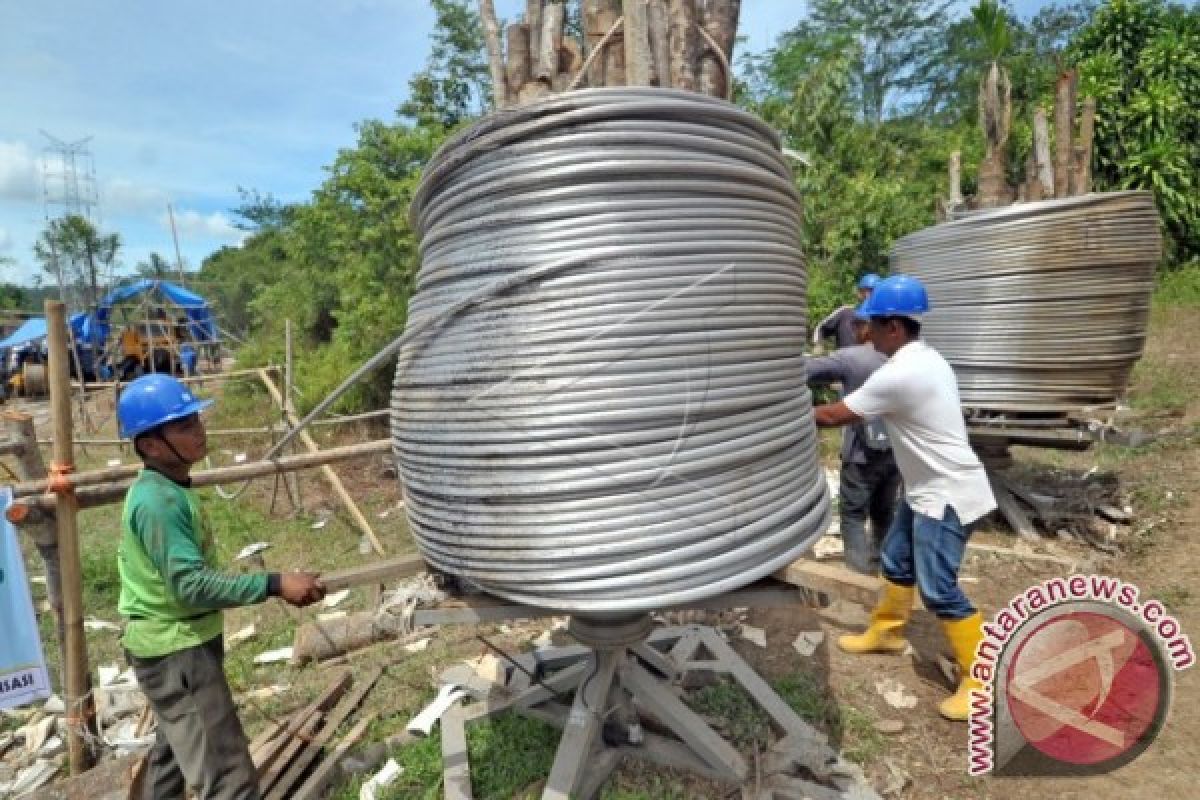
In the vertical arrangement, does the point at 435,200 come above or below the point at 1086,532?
above

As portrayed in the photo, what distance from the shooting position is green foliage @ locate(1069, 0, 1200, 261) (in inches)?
533

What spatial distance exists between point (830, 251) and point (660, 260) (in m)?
10.4

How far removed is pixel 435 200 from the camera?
2145 millimetres

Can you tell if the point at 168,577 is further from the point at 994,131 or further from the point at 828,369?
the point at 994,131

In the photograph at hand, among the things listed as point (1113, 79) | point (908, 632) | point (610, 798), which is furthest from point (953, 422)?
point (1113, 79)

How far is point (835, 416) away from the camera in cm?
320

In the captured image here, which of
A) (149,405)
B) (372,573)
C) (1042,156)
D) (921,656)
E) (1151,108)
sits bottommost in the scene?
(921,656)

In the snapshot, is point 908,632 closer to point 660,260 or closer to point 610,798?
point 610,798

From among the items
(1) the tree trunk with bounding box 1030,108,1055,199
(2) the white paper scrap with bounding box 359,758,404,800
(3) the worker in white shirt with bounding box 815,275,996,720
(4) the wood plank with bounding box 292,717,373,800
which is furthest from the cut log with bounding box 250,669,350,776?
(1) the tree trunk with bounding box 1030,108,1055,199

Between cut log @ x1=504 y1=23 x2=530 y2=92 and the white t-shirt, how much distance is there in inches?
81.9

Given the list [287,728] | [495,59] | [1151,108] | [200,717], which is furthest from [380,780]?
[1151,108]

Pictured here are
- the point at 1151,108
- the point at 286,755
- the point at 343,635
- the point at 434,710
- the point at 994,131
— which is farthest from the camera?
the point at 1151,108

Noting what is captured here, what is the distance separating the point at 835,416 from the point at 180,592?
9.01 ft

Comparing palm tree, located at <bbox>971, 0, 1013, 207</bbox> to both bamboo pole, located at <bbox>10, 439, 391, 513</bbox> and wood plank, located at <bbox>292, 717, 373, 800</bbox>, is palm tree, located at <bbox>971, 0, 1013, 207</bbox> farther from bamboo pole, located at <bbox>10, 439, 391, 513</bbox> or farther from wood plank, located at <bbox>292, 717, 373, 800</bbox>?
wood plank, located at <bbox>292, 717, 373, 800</bbox>
